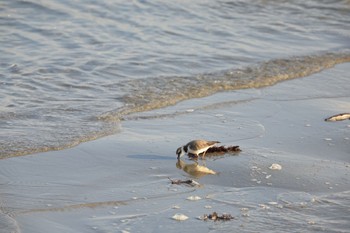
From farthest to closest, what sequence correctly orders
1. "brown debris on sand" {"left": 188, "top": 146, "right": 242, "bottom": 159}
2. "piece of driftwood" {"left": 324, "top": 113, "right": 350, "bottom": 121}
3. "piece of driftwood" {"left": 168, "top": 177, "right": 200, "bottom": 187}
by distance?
1. "piece of driftwood" {"left": 324, "top": 113, "right": 350, "bottom": 121}
2. "brown debris on sand" {"left": 188, "top": 146, "right": 242, "bottom": 159}
3. "piece of driftwood" {"left": 168, "top": 177, "right": 200, "bottom": 187}

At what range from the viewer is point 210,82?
9.09m

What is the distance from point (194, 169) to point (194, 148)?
0.56 ft

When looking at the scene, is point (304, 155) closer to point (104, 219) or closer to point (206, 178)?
point (206, 178)

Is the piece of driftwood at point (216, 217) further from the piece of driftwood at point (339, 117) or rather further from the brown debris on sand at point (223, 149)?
the piece of driftwood at point (339, 117)

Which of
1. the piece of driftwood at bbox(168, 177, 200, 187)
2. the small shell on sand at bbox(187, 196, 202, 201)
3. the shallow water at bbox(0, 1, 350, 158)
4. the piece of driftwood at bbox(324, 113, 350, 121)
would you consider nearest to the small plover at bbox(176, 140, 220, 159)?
the piece of driftwood at bbox(168, 177, 200, 187)

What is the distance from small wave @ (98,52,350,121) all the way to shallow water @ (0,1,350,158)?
1 centimetres

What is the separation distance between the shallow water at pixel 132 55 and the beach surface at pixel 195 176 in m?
0.46

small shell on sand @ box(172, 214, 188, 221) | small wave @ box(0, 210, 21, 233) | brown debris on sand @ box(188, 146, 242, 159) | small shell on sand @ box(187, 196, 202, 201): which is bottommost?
small wave @ box(0, 210, 21, 233)

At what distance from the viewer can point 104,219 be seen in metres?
5.11

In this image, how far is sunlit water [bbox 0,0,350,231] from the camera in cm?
765

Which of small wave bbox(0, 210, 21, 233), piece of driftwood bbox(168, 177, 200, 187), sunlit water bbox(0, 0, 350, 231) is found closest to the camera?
small wave bbox(0, 210, 21, 233)

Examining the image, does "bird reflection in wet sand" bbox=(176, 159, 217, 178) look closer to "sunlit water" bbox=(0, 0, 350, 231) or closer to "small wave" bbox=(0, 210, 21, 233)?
"sunlit water" bbox=(0, 0, 350, 231)

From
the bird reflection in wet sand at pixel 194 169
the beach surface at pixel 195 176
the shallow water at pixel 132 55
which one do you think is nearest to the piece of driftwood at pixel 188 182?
the beach surface at pixel 195 176

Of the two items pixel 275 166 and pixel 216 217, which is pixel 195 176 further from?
pixel 216 217
